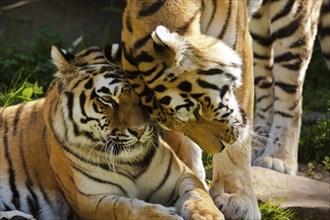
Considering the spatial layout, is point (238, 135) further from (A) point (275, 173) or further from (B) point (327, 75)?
(B) point (327, 75)

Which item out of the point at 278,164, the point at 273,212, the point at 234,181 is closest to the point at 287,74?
the point at 278,164

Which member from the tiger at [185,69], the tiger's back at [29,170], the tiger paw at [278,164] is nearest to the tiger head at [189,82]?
the tiger at [185,69]

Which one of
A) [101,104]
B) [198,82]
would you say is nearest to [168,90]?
[198,82]

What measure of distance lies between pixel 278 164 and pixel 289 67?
23.4 inches

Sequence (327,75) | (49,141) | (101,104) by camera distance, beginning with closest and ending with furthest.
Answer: (101,104) → (49,141) → (327,75)

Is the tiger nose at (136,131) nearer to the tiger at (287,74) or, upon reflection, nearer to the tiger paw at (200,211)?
the tiger paw at (200,211)

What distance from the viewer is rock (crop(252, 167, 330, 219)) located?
14.6ft

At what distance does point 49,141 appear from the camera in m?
4.19

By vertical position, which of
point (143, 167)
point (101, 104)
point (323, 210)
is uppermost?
point (101, 104)

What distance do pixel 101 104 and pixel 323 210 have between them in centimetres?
136

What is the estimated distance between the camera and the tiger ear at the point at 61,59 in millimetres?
3850

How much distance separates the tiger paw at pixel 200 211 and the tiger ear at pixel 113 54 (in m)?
0.66

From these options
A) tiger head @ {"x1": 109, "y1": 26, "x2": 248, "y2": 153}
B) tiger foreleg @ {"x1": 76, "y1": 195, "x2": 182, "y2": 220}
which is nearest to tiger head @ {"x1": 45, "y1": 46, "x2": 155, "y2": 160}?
tiger head @ {"x1": 109, "y1": 26, "x2": 248, "y2": 153}

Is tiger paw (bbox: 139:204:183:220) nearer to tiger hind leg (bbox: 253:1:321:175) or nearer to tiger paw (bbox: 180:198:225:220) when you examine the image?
tiger paw (bbox: 180:198:225:220)
